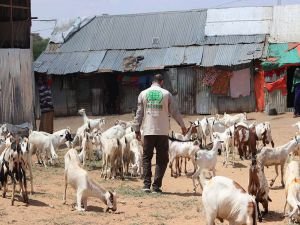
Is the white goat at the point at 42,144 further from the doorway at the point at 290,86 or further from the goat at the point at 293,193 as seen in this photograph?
the doorway at the point at 290,86

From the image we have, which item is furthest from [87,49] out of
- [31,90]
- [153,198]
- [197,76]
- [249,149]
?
[153,198]

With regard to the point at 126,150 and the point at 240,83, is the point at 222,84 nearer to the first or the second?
the point at 240,83

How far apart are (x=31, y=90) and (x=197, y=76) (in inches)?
412

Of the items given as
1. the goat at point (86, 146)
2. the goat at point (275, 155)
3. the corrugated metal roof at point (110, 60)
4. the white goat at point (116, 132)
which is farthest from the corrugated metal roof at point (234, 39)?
the goat at point (275, 155)

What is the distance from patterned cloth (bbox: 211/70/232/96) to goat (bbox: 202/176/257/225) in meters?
20.5

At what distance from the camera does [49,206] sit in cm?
930

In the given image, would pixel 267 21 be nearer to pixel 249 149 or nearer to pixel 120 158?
pixel 249 149

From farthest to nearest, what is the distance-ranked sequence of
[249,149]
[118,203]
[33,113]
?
[33,113] → [249,149] → [118,203]

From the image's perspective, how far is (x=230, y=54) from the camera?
27.1 m

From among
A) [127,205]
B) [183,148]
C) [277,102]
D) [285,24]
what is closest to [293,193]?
[127,205]

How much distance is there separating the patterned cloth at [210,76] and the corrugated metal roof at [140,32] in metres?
1.91

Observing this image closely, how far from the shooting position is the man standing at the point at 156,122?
10312mm

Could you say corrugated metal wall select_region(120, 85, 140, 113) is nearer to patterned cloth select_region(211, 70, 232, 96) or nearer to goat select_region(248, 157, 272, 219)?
patterned cloth select_region(211, 70, 232, 96)

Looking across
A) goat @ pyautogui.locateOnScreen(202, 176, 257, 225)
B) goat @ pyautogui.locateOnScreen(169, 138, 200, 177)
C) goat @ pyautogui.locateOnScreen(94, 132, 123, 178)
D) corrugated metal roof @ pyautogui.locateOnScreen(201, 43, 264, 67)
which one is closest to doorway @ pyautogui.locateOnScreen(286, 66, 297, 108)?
corrugated metal roof @ pyautogui.locateOnScreen(201, 43, 264, 67)
